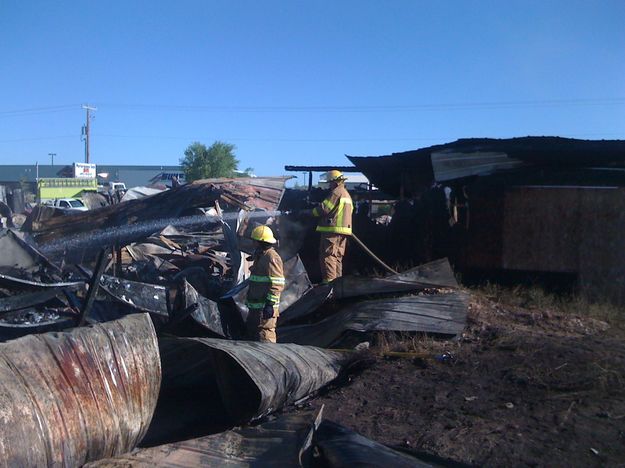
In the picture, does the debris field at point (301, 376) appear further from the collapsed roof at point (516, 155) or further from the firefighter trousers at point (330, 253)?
the collapsed roof at point (516, 155)

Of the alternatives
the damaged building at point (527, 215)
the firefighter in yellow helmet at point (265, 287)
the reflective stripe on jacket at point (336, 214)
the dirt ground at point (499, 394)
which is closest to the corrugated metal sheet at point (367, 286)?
the dirt ground at point (499, 394)

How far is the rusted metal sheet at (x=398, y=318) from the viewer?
22.7 feet

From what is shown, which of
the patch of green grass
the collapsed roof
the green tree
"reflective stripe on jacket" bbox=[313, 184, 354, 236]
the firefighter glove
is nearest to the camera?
the firefighter glove

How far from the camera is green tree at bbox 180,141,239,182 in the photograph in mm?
52531

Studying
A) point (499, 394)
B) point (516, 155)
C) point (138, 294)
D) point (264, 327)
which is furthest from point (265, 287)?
point (516, 155)

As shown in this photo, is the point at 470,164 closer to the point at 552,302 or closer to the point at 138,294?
the point at 552,302

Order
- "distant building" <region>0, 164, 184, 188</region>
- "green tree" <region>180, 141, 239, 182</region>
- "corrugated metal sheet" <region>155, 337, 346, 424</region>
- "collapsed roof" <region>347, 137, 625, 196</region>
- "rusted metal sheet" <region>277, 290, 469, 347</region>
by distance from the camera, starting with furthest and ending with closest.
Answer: "distant building" <region>0, 164, 184, 188</region> → "green tree" <region>180, 141, 239, 182</region> → "collapsed roof" <region>347, 137, 625, 196</region> → "rusted metal sheet" <region>277, 290, 469, 347</region> → "corrugated metal sheet" <region>155, 337, 346, 424</region>

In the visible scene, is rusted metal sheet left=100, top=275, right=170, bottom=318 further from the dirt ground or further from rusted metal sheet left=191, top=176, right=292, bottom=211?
rusted metal sheet left=191, top=176, right=292, bottom=211

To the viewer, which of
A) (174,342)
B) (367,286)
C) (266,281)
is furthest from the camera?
(367,286)

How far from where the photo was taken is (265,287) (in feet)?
22.5

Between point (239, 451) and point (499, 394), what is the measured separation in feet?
7.74

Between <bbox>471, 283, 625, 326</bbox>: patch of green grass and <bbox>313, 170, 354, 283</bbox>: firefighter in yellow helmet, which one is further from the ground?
<bbox>313, 170, 354, 283</bbox>: firefighter in yellow helmet

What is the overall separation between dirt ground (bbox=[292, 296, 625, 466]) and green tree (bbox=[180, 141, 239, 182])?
46.2 metres

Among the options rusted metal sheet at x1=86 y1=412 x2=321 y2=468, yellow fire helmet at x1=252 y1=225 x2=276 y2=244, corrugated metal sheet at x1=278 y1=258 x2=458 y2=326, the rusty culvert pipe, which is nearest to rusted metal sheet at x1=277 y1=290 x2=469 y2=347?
corrugated metal sheet at x1=278 y1=258 x2=458 y2=326
